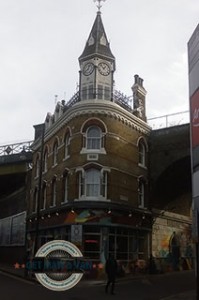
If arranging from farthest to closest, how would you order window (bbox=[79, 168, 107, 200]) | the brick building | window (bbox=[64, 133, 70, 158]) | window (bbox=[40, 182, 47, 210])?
window (bbox=[40, 182, 47, 210]) → window (bbox=[64, 133, 70, 158]) → window (bbox=[79, 168, 107, 200]) → the brick building

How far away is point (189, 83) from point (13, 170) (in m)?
27.2

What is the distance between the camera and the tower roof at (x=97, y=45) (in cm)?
3219

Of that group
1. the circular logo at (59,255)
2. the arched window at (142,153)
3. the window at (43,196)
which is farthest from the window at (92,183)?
the circular logo at (59,255)

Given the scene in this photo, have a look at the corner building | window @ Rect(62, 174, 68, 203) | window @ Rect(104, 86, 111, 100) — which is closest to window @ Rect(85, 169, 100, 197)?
the corner building

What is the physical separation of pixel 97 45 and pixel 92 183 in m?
11.0

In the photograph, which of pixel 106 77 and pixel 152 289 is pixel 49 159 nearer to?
pixel 106 77

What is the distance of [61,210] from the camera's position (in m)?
30.1

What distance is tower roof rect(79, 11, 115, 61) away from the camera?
106 feet

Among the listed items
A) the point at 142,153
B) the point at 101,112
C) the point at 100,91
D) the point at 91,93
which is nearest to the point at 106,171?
the point at 101,112

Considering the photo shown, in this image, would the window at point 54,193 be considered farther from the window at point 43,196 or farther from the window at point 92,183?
the window at point 92,183

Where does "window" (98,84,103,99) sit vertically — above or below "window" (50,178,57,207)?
above

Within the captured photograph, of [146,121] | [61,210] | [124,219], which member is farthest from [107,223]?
[146,121]

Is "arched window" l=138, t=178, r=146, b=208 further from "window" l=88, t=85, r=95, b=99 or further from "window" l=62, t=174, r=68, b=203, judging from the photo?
"window" l=88, t=85, r=95, b=99

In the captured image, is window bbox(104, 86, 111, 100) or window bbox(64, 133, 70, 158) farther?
window bbox(64, 133, 70, 158)
